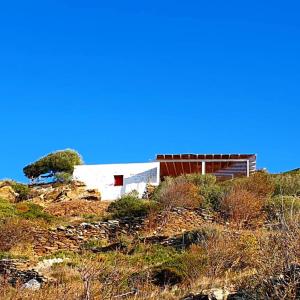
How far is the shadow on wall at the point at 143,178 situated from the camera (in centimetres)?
3803

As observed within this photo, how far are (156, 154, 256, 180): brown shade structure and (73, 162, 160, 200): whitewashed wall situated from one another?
111 cm

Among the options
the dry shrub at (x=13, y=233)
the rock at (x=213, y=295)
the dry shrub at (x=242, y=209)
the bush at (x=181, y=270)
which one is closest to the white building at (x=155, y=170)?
the dry shrub at (x=242, y=209)

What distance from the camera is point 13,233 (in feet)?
71.5

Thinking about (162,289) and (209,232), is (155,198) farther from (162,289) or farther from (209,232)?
(162,289)

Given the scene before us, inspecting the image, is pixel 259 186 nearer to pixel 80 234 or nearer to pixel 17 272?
pixel 80 234

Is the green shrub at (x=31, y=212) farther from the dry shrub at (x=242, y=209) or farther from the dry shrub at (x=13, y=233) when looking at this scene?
the dry shrub at (x=242, y=209)

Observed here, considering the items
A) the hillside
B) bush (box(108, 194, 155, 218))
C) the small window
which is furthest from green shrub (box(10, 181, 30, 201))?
bush (box(108, 194, 155, 218))

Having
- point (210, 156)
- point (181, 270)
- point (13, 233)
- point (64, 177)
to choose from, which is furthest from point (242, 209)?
point (64, 177)

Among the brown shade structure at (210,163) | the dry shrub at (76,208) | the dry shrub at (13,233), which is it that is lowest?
the dry shrub at (13,233)

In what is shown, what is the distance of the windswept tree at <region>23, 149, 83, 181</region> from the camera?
1675 inches

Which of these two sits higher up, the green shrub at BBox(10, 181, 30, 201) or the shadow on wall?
the shadow on wall

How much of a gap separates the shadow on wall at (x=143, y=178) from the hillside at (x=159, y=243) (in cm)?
275

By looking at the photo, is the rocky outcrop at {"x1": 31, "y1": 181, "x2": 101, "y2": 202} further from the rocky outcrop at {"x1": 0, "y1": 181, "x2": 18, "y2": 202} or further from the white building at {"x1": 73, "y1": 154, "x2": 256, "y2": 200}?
the rocky outcrop at {"x1": 0, "y1": 181, "x2": 18, "y2": 202}

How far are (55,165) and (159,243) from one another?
75.3 feet
